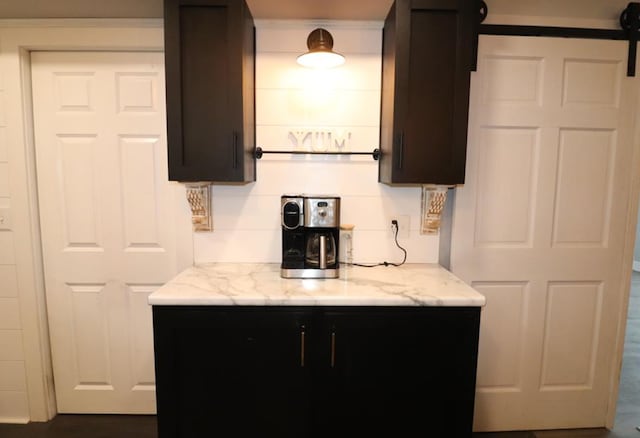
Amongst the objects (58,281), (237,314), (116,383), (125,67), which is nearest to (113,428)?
(116,383)

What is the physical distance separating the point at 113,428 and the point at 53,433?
0.32 m

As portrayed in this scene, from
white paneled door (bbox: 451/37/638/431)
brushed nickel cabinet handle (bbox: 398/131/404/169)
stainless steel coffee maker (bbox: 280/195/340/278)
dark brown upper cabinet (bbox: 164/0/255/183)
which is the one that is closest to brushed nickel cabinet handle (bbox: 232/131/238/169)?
dark brown upper cabinet (bbox: 164/0/255/183)

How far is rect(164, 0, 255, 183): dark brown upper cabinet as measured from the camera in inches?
60.4

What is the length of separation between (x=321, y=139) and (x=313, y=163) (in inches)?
5.5

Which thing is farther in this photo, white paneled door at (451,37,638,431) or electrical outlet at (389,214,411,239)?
electrical outlet at (389,214,411,239)

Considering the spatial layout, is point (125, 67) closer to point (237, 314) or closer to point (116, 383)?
point (237, 314)

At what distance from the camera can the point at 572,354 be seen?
2.00 metres

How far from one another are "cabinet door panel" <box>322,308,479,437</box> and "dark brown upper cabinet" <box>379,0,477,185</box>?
2.15ft

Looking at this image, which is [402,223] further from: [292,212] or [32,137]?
[32,137]

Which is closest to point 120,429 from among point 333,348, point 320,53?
point 333,348

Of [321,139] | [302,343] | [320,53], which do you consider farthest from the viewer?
[321,139]

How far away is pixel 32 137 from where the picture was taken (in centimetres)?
193

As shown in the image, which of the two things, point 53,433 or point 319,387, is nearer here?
point 319,387

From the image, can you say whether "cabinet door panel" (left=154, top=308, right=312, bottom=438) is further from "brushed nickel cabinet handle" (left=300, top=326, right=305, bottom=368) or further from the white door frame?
the white door frame
